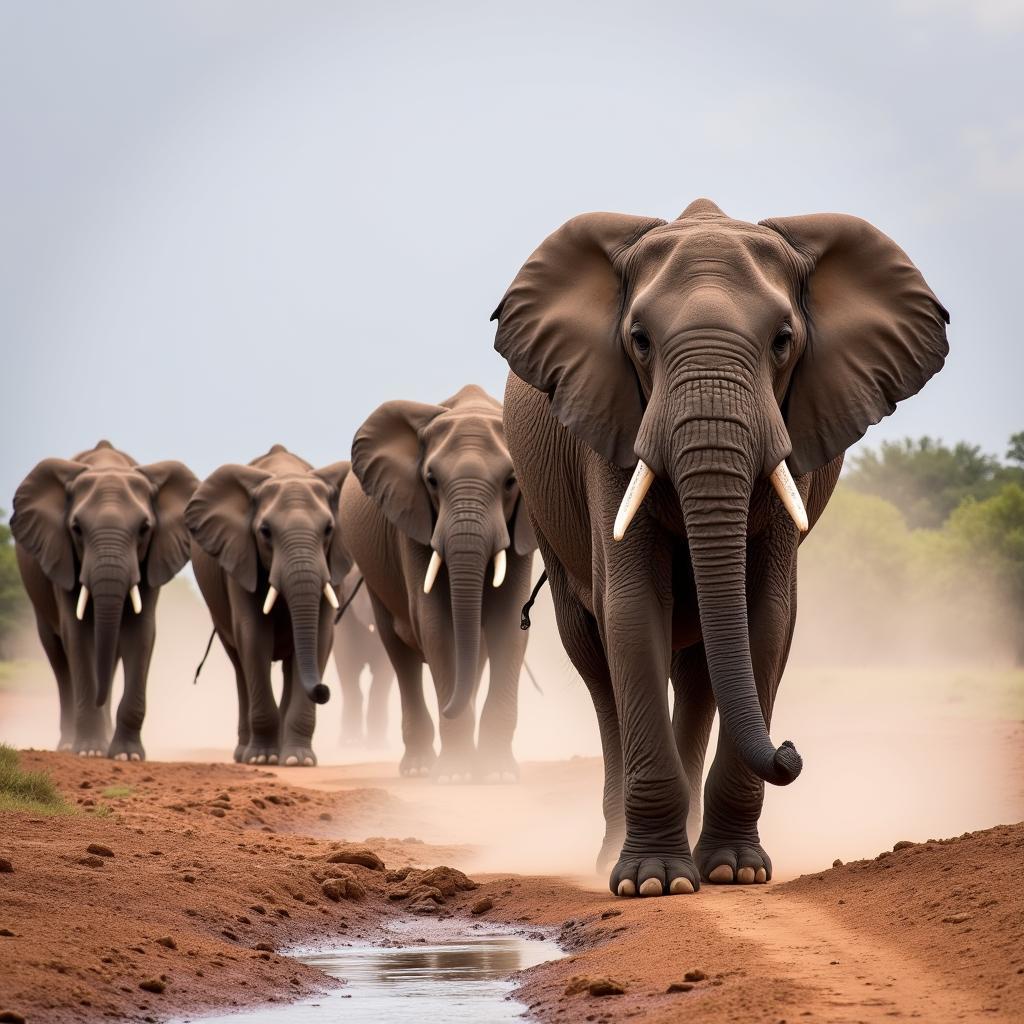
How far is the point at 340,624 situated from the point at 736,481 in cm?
2701

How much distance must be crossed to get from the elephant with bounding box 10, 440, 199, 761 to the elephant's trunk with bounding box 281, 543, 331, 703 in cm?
176

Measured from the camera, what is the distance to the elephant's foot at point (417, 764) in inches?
742

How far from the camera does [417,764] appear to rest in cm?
1891

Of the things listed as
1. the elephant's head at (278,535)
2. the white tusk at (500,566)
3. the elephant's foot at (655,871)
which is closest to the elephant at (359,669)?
the elephant's head at (278,535)

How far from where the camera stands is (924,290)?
31.0ft

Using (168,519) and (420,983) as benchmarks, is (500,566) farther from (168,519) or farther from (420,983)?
(420,983)

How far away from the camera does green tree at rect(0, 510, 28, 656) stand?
67.2 metres

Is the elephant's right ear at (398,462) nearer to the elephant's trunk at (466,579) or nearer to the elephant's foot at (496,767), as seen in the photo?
the elephant's trunk at (466,579)

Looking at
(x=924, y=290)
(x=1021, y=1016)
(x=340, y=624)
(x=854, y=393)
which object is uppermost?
(x=340, y=624)

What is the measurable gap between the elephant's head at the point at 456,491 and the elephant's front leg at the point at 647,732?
722cm

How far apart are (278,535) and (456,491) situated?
170 inches

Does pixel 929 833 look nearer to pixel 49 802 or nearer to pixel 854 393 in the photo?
pixel 854 393

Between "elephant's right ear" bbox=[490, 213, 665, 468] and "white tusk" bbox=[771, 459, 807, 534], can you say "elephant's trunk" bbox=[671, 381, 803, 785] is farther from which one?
"elephant's right ear" bbox=[490, 213, 665, 468]

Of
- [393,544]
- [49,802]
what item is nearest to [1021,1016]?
[49,802]
